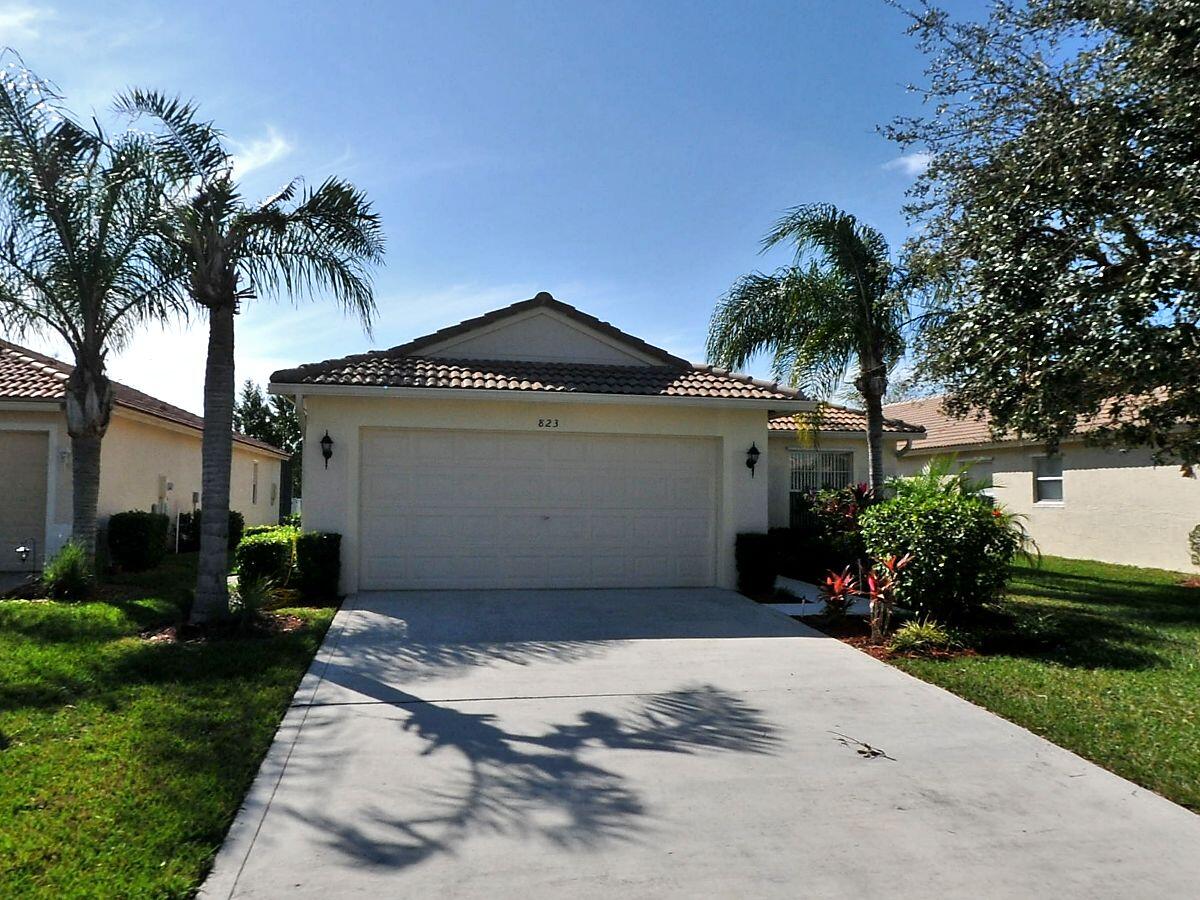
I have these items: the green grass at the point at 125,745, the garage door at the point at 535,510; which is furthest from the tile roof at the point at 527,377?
the green grass at the point at 125,745

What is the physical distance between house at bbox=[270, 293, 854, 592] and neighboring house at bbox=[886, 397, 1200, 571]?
5492mm

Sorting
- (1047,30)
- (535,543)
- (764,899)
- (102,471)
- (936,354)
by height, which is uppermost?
(1047,30)

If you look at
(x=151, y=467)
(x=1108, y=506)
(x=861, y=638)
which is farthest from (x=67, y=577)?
(x=1108, y=506)

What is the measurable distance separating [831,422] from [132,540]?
1292cm

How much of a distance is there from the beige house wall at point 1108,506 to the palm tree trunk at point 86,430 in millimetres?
13765

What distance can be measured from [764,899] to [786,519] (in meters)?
12.4

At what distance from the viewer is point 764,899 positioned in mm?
3438

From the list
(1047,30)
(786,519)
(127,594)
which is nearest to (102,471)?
(127,594)

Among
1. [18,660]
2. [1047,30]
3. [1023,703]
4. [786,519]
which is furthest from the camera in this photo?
[786,519]

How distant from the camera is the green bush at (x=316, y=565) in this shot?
33.7ft

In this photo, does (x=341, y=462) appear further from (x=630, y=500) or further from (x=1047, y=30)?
(x=1047, y=30)

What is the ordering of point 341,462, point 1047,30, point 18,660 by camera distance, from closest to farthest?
point 18,660
point 1047,30
point 341,462

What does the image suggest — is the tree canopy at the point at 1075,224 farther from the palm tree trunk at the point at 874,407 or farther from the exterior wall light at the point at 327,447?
the exterior wall light at the point at 327,447

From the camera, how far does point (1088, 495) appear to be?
16688mm
